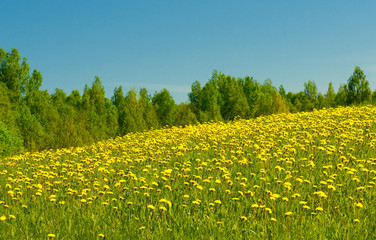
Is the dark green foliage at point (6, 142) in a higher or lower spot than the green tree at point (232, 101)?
lower

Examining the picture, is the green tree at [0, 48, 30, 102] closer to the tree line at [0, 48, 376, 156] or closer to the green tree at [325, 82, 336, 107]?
the tree line at [0, 48, 376, 156]

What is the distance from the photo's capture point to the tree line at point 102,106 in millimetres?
25656

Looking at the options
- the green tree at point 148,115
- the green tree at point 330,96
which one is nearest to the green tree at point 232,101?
the green tree at point 148,115

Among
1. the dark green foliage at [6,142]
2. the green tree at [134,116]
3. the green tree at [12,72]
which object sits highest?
the green tree at [12,72]

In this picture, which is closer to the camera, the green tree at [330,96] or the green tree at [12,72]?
the green tree at [12,72]

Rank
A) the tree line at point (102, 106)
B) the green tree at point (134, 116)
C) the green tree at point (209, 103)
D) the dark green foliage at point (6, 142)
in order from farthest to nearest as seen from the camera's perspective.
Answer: the green tree at point (209, 103) < the green tree at point (134, 116) < the tree line at point (102, 106) < the dark green foliage at point (6, 142)

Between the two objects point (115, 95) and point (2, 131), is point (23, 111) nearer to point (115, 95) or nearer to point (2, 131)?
point (2, 131)

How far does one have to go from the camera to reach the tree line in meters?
25.7

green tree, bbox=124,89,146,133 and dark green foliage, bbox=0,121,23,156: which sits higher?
green tree, bbox=124,89,146,133

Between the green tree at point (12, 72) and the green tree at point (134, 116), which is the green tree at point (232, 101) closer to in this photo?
the green tree at point (134, 116)

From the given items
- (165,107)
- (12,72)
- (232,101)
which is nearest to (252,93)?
(232,101)

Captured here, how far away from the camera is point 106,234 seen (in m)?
4.69

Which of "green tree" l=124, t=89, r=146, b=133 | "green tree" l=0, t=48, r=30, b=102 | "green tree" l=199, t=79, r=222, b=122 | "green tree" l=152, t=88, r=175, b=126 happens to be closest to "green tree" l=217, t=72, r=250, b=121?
"green tree" l=199, t=79, r=222, b=122

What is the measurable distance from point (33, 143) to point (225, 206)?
2434cm
